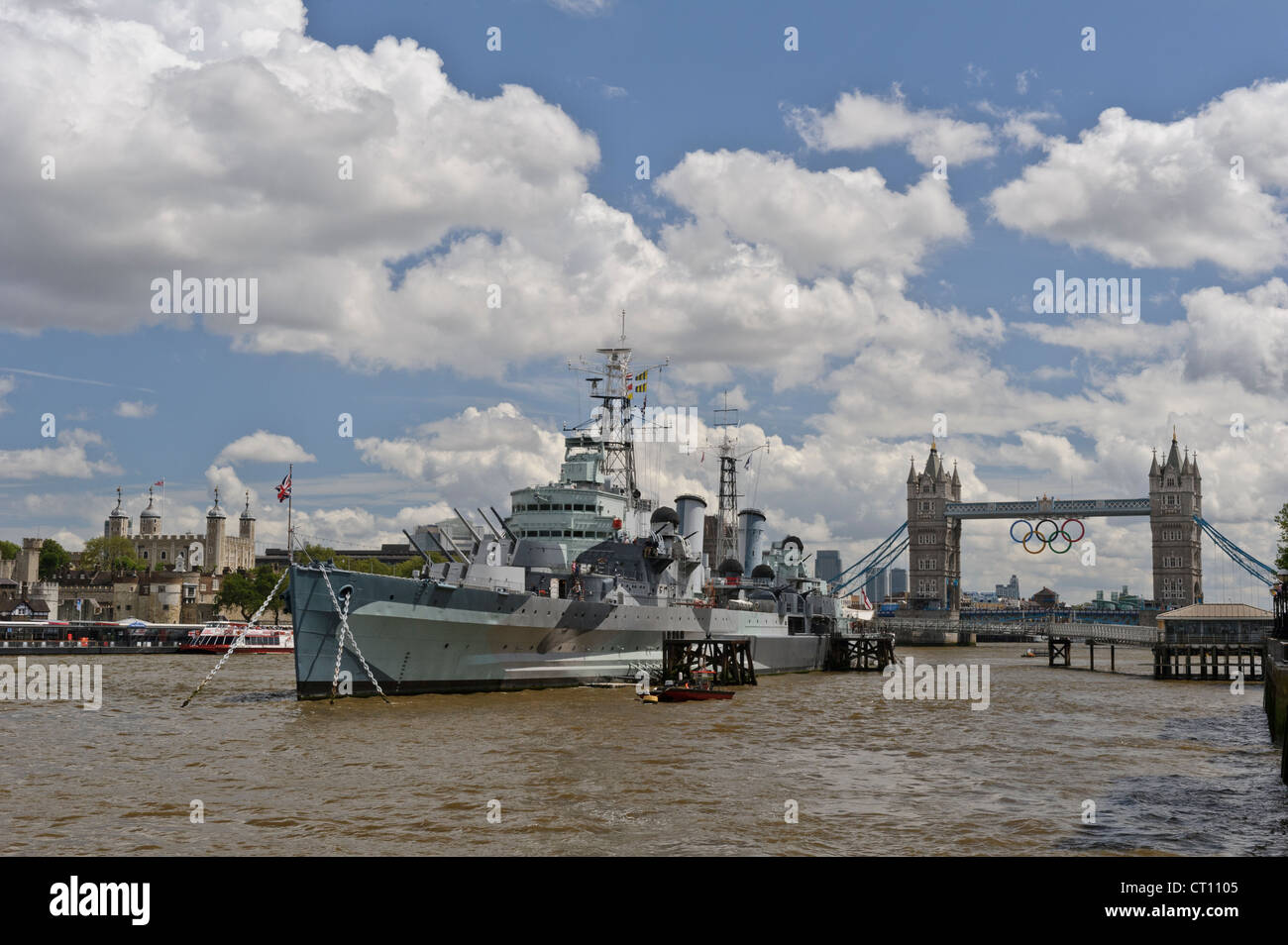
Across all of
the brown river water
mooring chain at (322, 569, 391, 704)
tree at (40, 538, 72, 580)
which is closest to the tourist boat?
the brown river water

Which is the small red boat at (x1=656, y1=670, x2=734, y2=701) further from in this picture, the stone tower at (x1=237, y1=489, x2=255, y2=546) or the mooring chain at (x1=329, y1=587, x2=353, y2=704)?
the stone tower at (x1=237, y1=489, x2=255, y2=546)

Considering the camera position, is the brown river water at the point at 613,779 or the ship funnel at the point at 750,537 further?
the ship funnel at the point at 750,537

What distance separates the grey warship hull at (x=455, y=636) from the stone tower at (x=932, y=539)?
141 metres

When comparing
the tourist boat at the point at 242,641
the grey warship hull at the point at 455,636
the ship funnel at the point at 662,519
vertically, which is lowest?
the tourist boat at the point at 242,641

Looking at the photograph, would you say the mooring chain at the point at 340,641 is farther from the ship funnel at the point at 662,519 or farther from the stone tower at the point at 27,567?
the stone tower at the point at 27,567

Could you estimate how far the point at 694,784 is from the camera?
65.5ft

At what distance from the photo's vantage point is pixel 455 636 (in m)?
33.3

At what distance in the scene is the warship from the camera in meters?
31.5

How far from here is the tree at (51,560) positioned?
14875 centimetres

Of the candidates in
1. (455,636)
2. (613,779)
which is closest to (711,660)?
(455,636)

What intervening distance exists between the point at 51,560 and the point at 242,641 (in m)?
91.6

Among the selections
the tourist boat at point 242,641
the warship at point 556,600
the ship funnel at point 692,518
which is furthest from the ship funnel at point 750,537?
the tourist boat at point 242,641

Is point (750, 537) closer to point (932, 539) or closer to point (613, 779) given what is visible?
point (613, 779)

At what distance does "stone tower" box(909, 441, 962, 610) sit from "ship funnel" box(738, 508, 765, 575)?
112 meters
